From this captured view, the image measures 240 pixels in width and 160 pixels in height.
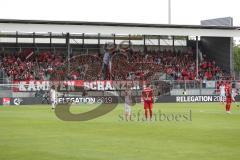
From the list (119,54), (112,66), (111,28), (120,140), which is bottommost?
(120,140)

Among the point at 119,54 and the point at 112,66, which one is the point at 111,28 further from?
the point at 119,54

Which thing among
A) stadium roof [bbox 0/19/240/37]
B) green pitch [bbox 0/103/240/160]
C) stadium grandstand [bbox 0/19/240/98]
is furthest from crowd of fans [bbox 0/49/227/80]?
green pitch [bbox 0/103/240/160]

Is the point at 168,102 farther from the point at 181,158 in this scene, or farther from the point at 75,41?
the point at 181,158

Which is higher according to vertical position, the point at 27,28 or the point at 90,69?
the point at 27,28

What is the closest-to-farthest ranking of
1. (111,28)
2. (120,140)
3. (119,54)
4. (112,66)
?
(120,140) < (112,66) < (111,28) < (119,54)

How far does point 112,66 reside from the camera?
63312 millimetres

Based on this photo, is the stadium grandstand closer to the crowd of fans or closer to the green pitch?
the crowd of fans

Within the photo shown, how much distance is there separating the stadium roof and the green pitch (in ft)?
98.7

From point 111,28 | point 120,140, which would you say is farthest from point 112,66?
point 120,140

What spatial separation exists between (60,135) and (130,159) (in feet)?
26.2

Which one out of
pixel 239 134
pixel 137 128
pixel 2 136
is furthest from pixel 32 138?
pixel 239 134

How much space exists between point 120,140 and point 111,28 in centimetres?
4282

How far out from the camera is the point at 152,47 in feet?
249

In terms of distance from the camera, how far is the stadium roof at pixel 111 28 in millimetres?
61156
